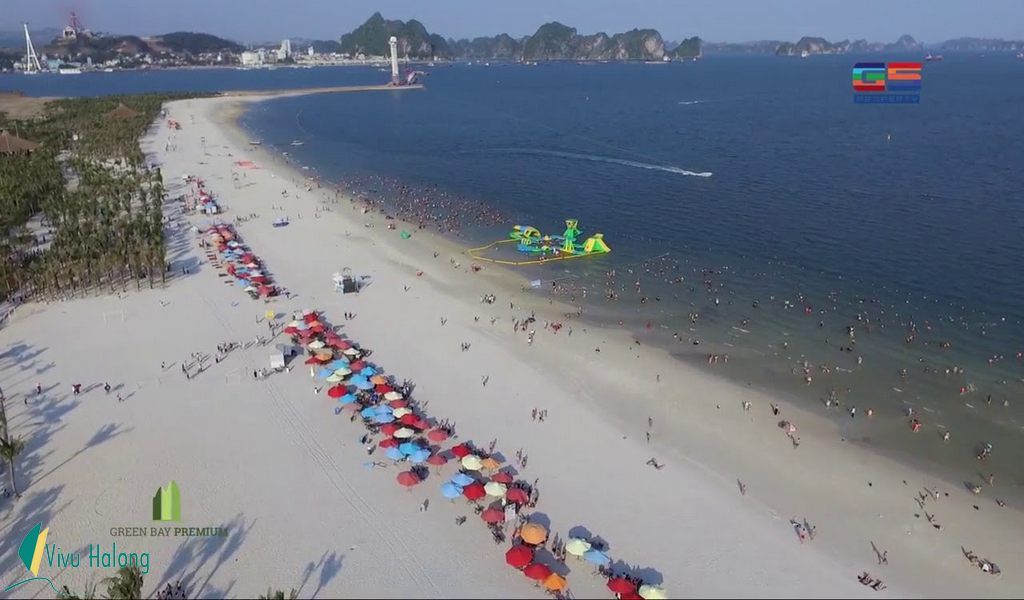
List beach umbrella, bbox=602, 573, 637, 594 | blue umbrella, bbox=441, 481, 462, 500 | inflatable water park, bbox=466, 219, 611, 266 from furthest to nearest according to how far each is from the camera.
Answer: inflatable water park, bbox=466, 219, 611, 266
blue umbrella, bbox=441, 481, 462, 500
beach umbrella, bbox=602, 573, 637, 594

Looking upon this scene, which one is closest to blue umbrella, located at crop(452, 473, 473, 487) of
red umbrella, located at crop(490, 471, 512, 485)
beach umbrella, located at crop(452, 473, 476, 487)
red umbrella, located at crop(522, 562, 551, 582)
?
beach umbrella, located at crop(452, 473, 476, 487)

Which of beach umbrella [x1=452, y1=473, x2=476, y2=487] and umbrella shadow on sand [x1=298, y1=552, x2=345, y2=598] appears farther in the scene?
beach umbrella [x1=452, y1=473, x2=476, y2=487]

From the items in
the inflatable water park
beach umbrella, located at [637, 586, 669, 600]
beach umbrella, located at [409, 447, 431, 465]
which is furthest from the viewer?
the inflatable water park

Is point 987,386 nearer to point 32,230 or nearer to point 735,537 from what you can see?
point 735,537

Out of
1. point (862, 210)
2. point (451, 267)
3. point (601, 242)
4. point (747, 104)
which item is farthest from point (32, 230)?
point (747, 104)

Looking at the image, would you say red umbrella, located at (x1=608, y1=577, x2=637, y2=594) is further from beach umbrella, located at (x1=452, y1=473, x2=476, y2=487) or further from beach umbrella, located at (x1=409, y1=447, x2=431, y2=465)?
beach umbrella, located at (x1=409, y1=447, x2=431, y2=465)

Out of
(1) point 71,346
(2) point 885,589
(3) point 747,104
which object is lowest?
(2) point 885,589
